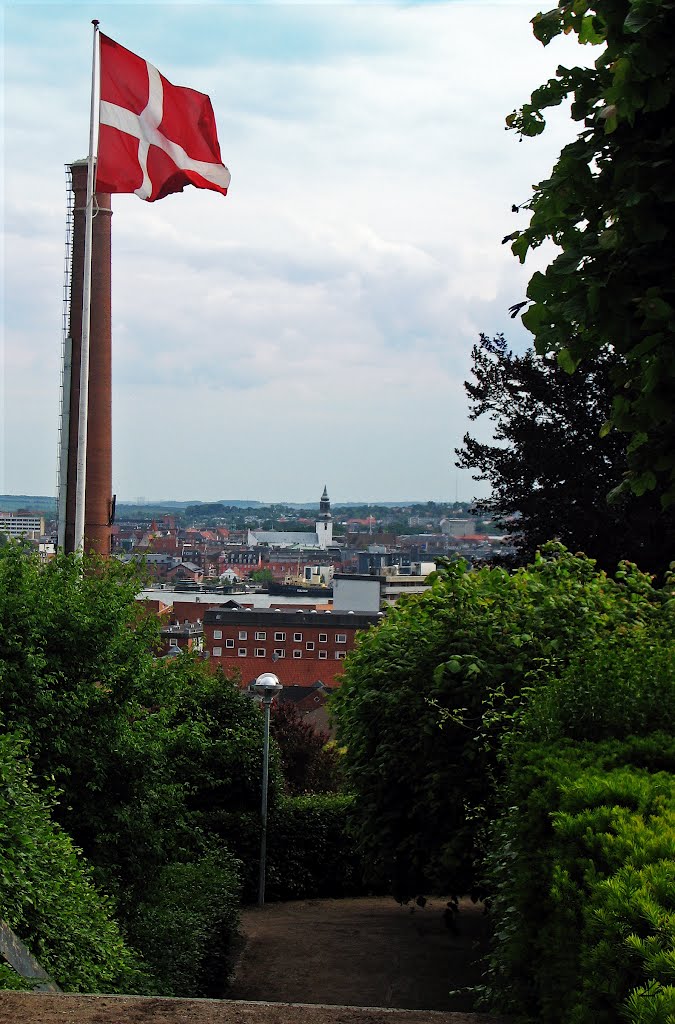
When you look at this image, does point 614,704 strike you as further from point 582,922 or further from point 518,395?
point 518,395

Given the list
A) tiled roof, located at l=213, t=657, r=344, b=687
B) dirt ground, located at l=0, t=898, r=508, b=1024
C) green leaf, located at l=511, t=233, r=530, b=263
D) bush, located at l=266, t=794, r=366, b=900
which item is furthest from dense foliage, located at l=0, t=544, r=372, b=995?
tiled roof, located at l=213, t=657, r=344, b=687

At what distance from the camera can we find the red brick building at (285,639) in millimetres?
78500

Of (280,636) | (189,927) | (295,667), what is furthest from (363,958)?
(280,636)

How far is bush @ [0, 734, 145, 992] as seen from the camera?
292 inches

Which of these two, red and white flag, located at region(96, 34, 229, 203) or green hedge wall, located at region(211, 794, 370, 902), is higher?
red and white flag, located at region(96, 34, 229, 203)

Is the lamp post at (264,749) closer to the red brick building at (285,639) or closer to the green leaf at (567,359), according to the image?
the green leaf at (567,359)

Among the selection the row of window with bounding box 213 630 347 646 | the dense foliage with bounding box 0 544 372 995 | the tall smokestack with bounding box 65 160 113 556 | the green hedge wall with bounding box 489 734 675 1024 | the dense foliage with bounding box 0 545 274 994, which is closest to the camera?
the green hedge wall with bounding box 489 734 675 1024

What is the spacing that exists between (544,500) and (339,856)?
26.5 feet

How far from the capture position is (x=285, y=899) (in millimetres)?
21219

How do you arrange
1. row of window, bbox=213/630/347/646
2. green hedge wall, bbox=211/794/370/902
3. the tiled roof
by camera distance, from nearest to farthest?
green hedge wall, bbox=211/794/370/902 → the tiled roof → row of window, bbox=213/630/347/646

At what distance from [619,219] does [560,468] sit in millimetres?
18317

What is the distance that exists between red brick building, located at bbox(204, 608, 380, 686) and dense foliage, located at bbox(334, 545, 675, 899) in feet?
211

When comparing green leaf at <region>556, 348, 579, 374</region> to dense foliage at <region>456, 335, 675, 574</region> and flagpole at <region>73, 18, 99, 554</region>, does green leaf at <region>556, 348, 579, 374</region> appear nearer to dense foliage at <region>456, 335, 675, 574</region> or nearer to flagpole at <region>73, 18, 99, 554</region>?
flagpole at <region>73, 18, 99, 554</region>

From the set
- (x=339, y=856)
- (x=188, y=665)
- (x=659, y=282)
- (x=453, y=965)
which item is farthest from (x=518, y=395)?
(x=659, y=282)
